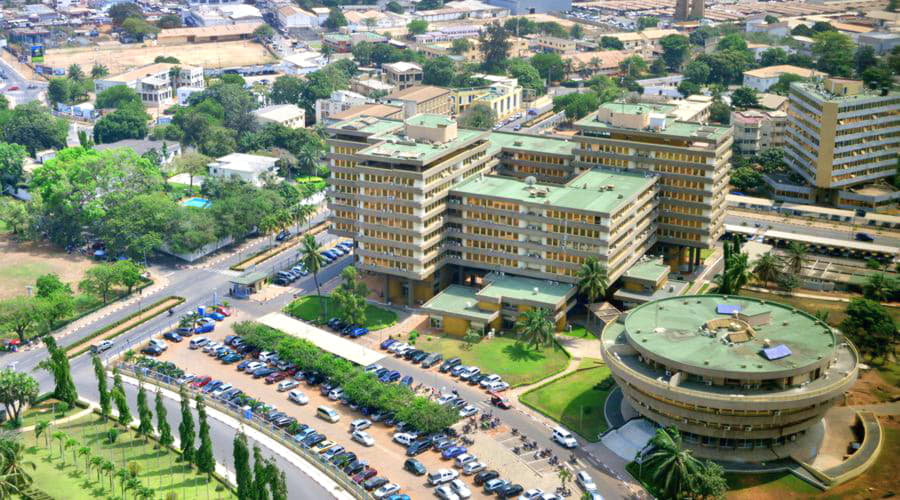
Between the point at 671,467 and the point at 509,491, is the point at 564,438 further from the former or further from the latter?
the point at 671,467

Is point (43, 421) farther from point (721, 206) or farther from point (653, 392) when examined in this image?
point (721, 206)

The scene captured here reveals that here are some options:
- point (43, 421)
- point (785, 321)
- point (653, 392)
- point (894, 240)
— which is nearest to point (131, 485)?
point (43, 421)

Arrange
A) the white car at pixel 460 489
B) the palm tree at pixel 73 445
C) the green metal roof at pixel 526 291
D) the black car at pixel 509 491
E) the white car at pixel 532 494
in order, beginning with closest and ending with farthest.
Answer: the white car at pixel 532 494, the white car at pixel 460 489, the black car at pixel 509 491, the palm tree at pixel 73 445, the green metal roof at pixel 526 291

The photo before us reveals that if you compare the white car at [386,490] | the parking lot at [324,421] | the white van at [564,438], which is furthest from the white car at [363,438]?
the white van at [564,438]

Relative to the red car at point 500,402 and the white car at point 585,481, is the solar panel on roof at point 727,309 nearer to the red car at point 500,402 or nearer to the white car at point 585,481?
the red car at point 500,402

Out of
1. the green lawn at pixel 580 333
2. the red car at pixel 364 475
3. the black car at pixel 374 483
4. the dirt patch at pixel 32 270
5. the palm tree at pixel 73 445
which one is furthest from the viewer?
the dirt patch at pixel 32 270

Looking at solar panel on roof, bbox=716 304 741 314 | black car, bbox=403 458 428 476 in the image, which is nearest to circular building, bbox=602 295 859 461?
solar panel on roof, bbox=716 304 741 314
